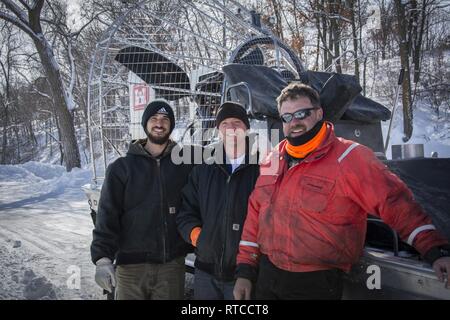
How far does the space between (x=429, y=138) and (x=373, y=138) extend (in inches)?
537

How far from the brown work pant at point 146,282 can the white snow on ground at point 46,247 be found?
55.3 inches

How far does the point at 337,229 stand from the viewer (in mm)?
1875

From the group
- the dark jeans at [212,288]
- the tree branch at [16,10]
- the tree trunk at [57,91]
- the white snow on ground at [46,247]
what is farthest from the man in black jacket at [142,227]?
the tree branch at [16,10]

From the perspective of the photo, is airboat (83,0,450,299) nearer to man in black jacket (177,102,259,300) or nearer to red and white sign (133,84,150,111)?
red and white sign (133,84,150,111)

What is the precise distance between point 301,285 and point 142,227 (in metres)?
1.19

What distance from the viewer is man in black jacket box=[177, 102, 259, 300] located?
2.37 m

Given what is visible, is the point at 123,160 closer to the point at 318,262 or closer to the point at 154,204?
the point at 154,204

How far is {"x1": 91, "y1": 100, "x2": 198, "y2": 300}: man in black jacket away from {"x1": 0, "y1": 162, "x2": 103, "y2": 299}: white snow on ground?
148 cm

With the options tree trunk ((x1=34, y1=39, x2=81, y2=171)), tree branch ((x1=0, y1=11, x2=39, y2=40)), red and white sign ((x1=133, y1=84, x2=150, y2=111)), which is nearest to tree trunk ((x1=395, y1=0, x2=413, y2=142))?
red and white sign ((x1=133, y1=84, x2=150, y2=111))

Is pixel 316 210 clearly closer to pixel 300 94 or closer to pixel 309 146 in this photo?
pixel 309 146
